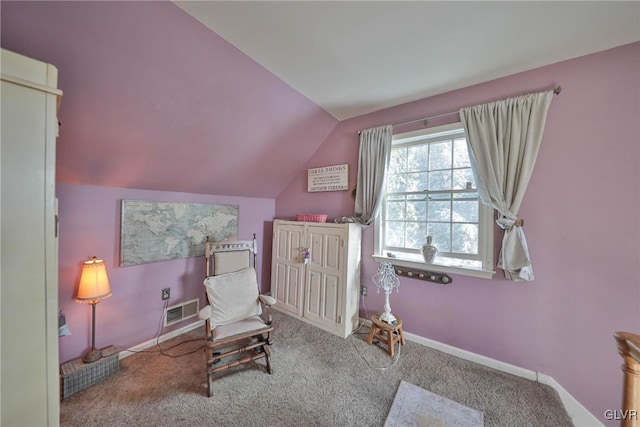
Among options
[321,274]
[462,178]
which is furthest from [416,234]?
[321,274]

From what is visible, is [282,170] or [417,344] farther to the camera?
[282,170]

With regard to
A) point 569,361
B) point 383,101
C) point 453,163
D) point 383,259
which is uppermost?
point 383,101

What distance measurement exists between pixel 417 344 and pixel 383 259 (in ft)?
2.98

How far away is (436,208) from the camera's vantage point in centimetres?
229

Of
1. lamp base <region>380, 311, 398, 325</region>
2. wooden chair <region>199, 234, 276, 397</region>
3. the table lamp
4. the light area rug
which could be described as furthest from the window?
wooden chair <region>199, 234, 276, 397</region>

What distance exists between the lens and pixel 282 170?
3070 millimetres

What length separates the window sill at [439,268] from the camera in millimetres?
1962

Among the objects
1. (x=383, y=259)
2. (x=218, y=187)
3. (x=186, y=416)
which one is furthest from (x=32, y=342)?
(x=383, y=259)

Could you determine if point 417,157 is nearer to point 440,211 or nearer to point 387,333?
point 440,211

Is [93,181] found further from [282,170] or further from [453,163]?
[453,163]

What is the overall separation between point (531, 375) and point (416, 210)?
5.36 feet

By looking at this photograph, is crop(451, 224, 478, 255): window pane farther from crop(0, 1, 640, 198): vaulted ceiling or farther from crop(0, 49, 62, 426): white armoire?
crop(0, 49, 62, 426): white armoire

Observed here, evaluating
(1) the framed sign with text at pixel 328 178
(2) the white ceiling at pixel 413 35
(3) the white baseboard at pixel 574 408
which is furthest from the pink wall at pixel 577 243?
(1) the framed sign with text at pixel 328 178

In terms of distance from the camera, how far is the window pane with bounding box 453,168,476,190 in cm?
212
